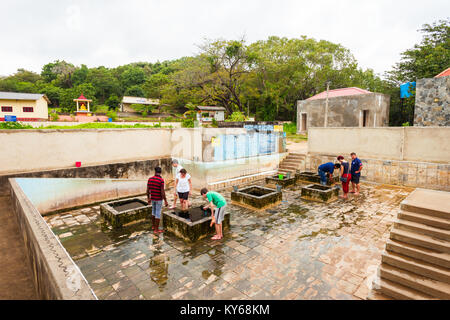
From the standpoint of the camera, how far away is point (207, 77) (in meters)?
23.5

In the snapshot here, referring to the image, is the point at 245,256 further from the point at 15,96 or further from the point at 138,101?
the point at 138,101

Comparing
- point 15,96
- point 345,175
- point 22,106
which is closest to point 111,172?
point 345,175

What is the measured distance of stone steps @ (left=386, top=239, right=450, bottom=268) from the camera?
4.33 m

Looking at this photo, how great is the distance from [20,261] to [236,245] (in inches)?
182

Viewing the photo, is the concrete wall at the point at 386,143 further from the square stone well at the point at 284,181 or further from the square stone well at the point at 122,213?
the square stone well at the point at 122,213

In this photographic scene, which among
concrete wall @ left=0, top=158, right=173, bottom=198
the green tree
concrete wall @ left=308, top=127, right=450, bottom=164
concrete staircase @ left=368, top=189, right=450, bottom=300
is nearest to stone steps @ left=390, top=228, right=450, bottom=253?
concrete staircase @ left=368, top=189, right=450, bottom=300

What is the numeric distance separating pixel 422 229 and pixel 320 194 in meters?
4.66

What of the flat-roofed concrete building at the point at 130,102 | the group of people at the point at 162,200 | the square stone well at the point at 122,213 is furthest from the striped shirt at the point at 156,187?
the flat-roofed concrete building at the point at 130,102

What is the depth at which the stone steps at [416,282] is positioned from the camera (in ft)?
13.1

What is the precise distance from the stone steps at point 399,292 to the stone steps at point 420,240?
0.95 m

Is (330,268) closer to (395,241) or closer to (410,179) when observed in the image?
(395,241)

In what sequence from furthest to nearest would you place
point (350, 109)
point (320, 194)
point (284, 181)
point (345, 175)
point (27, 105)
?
point (27, 105) < point (350, 109) < point (284, 181) < point (345, 175) < point (320, 194)

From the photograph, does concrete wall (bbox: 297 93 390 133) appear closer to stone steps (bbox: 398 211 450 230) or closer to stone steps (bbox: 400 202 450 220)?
stone steps (bbox: 400 202 450 220)

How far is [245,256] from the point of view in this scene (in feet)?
18.4
